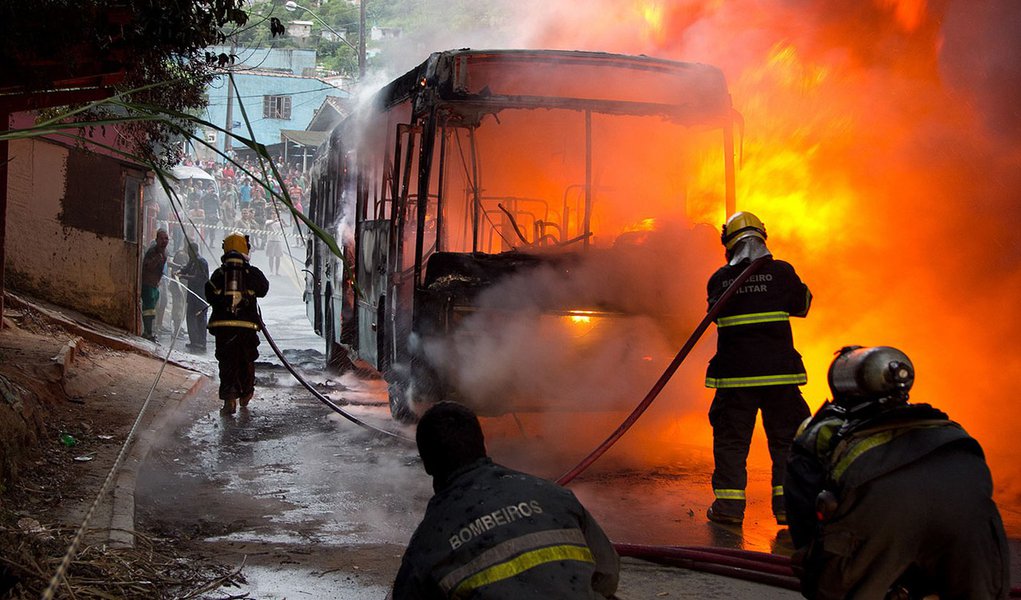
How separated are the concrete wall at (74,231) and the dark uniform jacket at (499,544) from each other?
445 inches

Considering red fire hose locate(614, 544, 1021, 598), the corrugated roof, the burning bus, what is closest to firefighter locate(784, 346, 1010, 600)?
red fire hose locate(614, 544, 1021, 598)

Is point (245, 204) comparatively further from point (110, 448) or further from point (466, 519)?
point (466, 519)

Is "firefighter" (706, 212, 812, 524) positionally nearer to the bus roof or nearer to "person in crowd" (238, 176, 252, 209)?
the bus roof

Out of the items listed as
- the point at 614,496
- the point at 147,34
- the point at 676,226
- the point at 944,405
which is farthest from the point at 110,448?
the point at 944,405

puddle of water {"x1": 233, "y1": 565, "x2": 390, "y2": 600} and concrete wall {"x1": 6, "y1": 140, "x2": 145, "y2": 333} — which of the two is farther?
concrete wall {"x1": 6, "y1": 140, "x2": 145, "y2": 333}

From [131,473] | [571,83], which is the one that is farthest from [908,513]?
[571,83]

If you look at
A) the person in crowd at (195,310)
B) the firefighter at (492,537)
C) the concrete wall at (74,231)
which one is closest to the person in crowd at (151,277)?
the concrete wall at (74,231)

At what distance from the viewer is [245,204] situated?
3253 centimetres

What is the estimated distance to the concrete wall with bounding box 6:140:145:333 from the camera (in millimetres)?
12461

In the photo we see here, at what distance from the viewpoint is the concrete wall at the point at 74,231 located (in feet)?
40.9

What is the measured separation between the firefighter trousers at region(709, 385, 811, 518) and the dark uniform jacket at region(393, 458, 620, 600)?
3.43 metres

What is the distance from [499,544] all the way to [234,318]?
7.82 meters

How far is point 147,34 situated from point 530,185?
131 inches

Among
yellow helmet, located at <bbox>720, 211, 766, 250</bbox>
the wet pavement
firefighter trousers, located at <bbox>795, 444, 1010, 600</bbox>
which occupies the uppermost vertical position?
yellow helmet, located at <bbox>720, 211, 766, 250</bbox>
